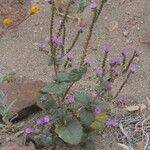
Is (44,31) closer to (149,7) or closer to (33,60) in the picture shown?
(33,60)

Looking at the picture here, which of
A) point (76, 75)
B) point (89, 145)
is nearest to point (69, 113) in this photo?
point (89, 145)

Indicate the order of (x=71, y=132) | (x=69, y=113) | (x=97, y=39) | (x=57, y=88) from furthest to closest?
(x=97, y=39), (x=69, y=113), (x=71, y=132), (x=57, y=88)

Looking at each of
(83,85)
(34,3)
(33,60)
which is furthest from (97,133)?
(34,3)

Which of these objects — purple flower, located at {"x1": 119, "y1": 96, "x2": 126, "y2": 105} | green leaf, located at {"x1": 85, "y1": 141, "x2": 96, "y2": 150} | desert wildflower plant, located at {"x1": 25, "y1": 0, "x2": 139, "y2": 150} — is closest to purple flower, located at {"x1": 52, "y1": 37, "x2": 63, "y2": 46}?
desert wildflower plant, located at {"x1": 25, "y1": 0, "x2": 139, "y2": 150}

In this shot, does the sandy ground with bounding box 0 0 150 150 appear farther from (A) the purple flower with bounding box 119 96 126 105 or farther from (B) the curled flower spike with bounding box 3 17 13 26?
(A) the purple flower with bounding box 119 96 126 105

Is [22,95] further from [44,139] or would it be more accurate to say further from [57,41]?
[57,41]

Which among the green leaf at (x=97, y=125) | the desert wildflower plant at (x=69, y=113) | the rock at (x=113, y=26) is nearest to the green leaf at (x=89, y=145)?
the desert wildflower plant at (x=69, y=113)
